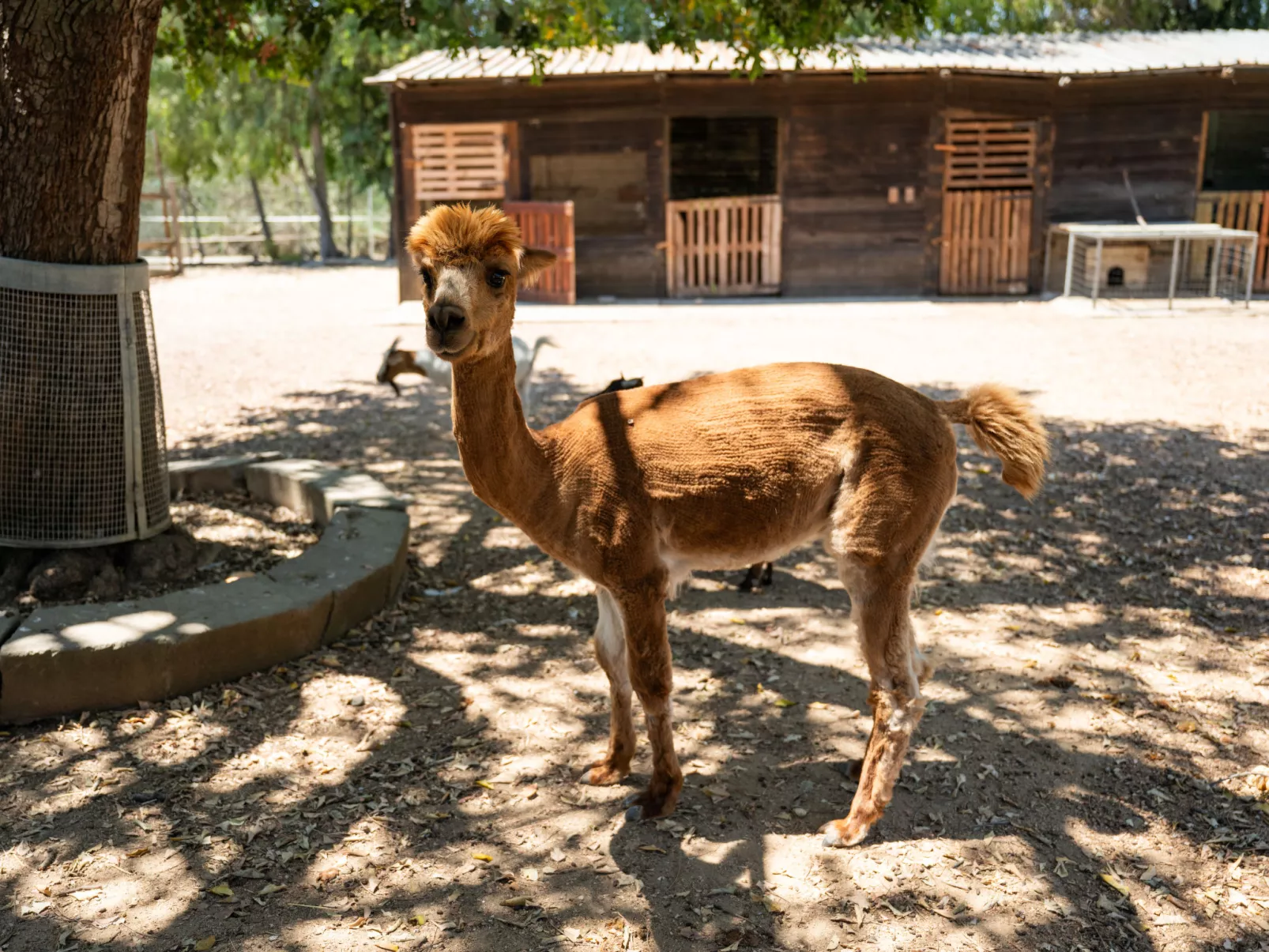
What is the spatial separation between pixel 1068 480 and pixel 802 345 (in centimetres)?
611

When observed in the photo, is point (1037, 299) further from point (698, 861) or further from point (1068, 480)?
point (698, 861)

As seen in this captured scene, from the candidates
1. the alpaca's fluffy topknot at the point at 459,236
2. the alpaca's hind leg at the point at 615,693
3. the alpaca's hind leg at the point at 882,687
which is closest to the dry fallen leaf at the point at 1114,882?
the alpaca's hind leg at the point at 882,687

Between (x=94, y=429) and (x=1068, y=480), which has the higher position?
(x=94, y=429)

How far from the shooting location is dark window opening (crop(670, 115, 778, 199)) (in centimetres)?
2328

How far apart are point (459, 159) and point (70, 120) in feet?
45.1

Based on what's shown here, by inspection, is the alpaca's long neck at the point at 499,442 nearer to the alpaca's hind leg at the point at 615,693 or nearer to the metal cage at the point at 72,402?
the alpaca's hind leg at the point at 615,693

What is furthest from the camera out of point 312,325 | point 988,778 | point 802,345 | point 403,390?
point 312,325

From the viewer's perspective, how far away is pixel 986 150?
1830 centimetres

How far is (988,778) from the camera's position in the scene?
4145 mm

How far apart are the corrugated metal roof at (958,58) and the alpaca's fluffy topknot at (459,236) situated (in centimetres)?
1330

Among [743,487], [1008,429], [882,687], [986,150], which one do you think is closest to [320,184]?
[986,150]

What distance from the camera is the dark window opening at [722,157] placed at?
2328cm

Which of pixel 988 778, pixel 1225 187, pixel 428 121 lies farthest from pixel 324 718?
pixel 1225 187

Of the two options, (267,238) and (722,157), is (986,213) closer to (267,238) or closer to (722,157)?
(722,157)
